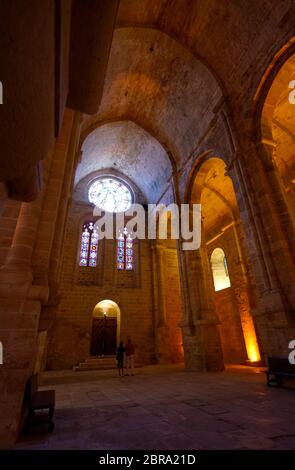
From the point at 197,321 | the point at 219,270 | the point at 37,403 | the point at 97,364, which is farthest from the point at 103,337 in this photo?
the point at 37,403

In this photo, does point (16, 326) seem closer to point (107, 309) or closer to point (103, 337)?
point (103, 337)

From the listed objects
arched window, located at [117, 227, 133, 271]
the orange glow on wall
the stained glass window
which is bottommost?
the orange glow on wall

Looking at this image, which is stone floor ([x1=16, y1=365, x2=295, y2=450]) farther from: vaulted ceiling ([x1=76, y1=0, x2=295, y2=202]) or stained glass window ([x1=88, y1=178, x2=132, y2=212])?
stained glass window ([x1=88, y1=178, x2=132, y2=212])

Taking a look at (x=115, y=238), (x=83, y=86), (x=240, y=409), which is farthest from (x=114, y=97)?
(x=240, y=409)

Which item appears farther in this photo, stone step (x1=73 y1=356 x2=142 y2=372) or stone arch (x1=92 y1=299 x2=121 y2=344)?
stone arch (x1=92 y1=299 x2=121 y2=344)

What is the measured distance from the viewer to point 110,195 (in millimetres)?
16594

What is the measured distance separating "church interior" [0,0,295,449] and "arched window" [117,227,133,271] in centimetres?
9

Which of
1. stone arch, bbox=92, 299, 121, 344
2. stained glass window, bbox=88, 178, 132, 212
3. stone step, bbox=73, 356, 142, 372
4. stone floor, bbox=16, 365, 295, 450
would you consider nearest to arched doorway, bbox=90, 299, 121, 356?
stone arch, bbox=92, 299, 121, 344

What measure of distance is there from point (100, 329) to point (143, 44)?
13.8 m

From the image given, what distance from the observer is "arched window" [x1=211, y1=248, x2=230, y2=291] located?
14.5 meters

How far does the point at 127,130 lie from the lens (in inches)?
556

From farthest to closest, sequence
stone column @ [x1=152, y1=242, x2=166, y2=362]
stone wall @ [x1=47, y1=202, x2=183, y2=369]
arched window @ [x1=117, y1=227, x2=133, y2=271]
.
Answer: arched window @ [x1=117, y1=227, x2=133, y2=271] → stone column @ [x1=152, y1=242, x2=166, y2=362] → stone wall @ [x1=47, y1=202, x2=183, y2=369]

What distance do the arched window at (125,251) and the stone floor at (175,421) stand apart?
1023cm

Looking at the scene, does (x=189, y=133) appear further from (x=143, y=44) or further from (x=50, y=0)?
(x=50, y=0)
